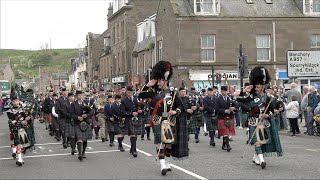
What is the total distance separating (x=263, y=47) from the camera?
128 ft

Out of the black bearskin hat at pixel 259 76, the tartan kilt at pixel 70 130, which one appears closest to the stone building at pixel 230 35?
the tartan kilt at pixel 70 130

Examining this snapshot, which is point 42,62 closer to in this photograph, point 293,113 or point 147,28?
point 147,28

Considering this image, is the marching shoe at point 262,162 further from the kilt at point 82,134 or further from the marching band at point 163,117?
the kilt at point 82,134

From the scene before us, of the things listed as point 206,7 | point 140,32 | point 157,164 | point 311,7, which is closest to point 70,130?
point 157,164

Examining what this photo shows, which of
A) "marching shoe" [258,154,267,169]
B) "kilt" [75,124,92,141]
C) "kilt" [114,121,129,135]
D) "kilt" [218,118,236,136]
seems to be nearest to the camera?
"marching shoe" [258,154,267,169]

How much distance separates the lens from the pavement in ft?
36.6

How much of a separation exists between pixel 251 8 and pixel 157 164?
92.4 feet

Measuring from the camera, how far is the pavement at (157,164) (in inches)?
439

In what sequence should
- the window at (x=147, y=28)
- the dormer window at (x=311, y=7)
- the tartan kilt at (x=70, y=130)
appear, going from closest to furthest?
the tartan kilt at (x=70, y=130) < the dormer window at (x=311, y=7) < the window at (x=147, y=28)

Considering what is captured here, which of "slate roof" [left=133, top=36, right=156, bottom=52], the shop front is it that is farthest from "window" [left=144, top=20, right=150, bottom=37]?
the shop front

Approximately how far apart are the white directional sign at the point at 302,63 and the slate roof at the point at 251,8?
572 inches

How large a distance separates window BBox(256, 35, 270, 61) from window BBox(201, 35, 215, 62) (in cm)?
318

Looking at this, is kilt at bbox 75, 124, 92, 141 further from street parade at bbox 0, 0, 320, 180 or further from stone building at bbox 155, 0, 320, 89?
stone building at bbox 155, 0, 320, 89

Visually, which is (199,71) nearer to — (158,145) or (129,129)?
(129,129)
